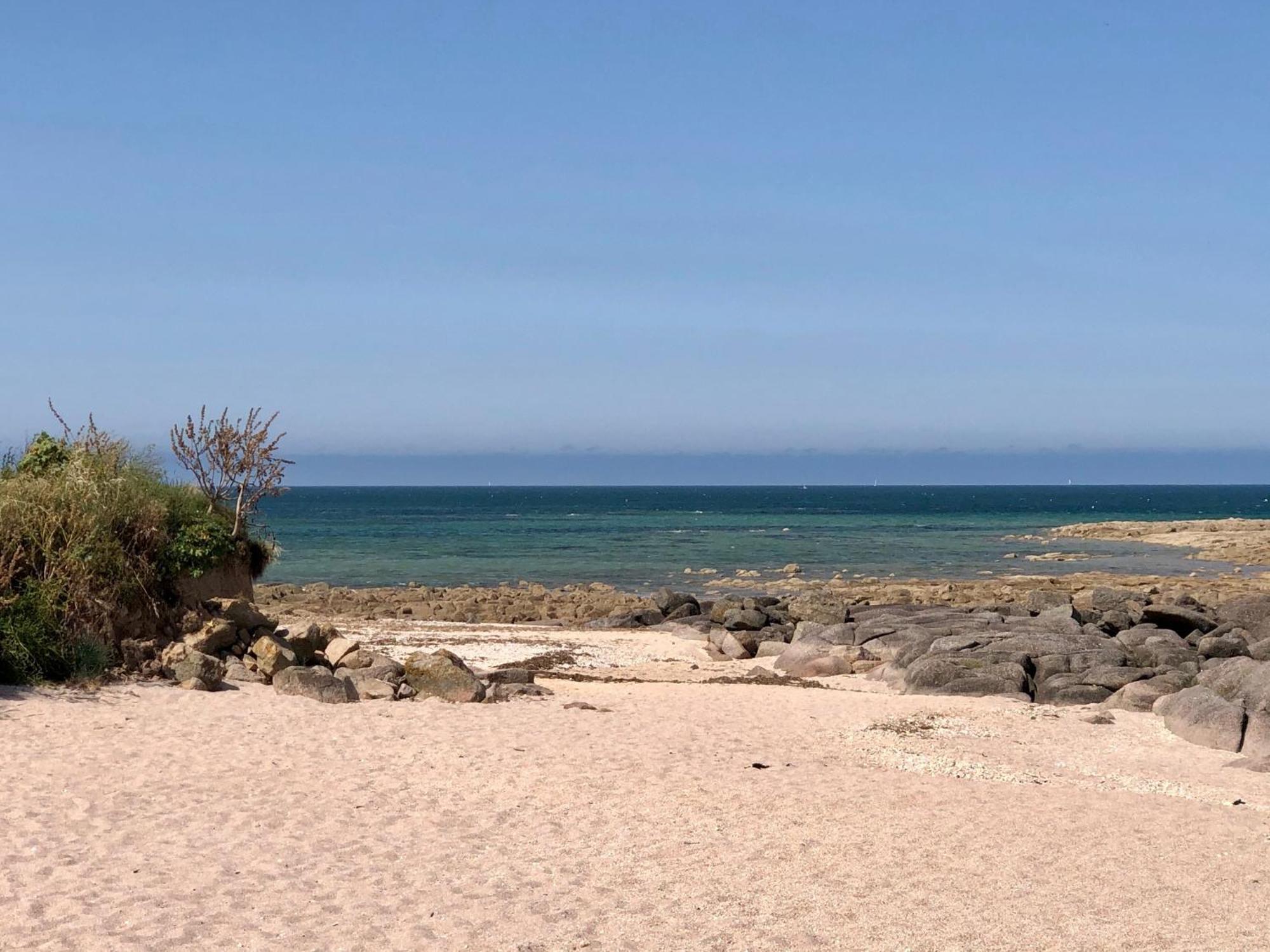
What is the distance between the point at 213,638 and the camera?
663 inches

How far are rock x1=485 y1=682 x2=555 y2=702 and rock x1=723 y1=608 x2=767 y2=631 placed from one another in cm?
1097

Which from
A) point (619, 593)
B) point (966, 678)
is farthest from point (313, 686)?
point (619, 593)

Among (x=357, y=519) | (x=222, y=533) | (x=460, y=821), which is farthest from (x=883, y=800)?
(x=357, y=519)

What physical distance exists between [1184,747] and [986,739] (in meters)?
2.68

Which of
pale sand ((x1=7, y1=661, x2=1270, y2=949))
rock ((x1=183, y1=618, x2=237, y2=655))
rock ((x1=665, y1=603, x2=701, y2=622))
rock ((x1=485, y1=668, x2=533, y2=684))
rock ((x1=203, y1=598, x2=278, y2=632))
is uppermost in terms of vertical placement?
rock ((x1=203, y1=598, x2=278, y2=632))

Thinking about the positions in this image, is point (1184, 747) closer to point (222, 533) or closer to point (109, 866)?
point (109, 866)

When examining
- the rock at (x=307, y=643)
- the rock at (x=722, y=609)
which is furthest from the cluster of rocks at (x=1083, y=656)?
the rock at (x=307, y=643)

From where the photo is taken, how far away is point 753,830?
10.8 meters

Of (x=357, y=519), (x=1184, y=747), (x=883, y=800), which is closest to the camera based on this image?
(x=883, y=800)

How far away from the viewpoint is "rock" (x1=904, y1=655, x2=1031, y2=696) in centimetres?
1928

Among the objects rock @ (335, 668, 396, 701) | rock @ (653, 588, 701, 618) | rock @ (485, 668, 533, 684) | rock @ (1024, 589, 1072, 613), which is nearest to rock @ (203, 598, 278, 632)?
rock @ (335, 668, 396, 701)

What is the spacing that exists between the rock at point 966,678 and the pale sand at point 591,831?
284 cm

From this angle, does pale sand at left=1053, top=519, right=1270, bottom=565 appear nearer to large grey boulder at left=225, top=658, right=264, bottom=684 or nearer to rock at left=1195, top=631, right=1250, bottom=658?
rock at left=1195, top=631, right=1250, bottom=658

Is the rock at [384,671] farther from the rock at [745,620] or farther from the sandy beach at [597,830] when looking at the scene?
the rock at [745,620]
